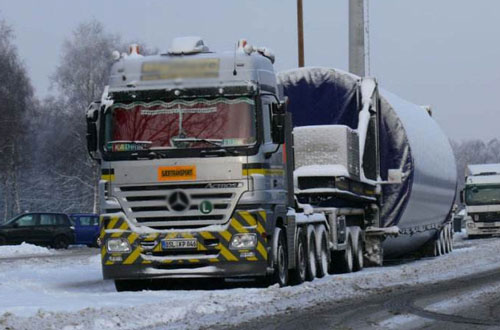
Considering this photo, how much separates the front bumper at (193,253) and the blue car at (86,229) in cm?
3076

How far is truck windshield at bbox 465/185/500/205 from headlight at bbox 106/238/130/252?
3281cm

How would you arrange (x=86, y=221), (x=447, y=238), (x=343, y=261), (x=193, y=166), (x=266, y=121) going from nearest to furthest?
(x=193, y=166) < (x=266, y=121) < (x=343, y=261) < (x=447, y=238) < (x=86, y=221)

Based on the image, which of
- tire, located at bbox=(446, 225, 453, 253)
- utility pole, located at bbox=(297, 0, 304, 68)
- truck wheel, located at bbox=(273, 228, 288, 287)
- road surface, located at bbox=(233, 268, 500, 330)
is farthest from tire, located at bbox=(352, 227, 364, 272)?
utility pole, located at bbox=(297, 0, 304, 68)

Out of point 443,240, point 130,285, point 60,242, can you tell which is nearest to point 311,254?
point 130,285

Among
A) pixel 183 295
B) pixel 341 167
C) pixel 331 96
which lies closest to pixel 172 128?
pixel 183 295

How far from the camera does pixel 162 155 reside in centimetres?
1595

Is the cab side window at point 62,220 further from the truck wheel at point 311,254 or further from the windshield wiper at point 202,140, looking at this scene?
the windshield wiper at point 202,140

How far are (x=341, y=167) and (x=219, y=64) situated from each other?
540 cm

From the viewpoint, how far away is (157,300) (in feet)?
47.0

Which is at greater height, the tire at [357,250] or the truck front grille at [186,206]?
the truck front grille at [186,206]

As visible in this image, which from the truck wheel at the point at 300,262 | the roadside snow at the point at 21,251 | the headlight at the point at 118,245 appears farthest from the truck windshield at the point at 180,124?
the roadside snow at the point at 21,251

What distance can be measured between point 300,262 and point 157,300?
4.56 meters

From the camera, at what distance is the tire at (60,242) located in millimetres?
43469

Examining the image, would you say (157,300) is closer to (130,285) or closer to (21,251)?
(130,285)
